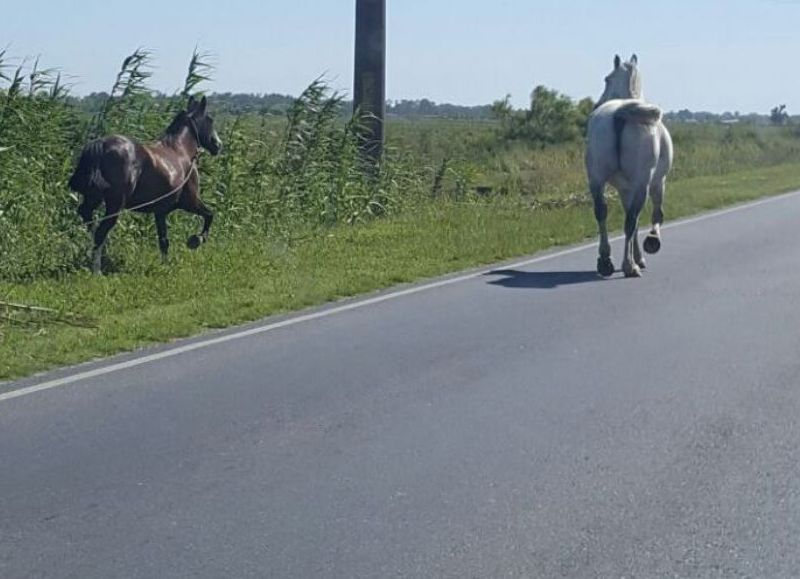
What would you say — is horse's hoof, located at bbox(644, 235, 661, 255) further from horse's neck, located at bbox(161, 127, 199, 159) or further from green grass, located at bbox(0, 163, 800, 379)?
horse's neck, located at bbox(161, 127, 199, 159)

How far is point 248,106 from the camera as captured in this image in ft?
66.1

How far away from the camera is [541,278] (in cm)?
1545

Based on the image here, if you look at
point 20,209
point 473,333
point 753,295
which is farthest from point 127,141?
point 753,295

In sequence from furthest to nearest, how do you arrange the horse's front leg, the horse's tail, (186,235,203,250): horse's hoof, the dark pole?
the dark pole < (186,235,203,250): horse's hoof < the horse's front leg < the horse's tail

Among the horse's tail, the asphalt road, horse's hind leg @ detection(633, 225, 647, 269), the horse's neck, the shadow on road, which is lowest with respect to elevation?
the shadow on road

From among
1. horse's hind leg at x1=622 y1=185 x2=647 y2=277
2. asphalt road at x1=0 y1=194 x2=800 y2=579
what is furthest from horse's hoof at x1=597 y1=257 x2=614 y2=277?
asphalt road at x1=0 y1=194 x2=800 y2=579

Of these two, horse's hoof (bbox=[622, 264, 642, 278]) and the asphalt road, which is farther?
horse's hoof (bbox=[622, 264, 642, 278])

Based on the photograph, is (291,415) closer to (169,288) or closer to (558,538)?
(558,538)

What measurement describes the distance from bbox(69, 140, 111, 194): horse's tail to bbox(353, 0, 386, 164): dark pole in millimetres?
8354

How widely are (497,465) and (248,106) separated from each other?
1296cm

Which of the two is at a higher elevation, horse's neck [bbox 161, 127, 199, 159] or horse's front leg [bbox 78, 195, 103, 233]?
horse's neck [bbox 161, 127, 199, 159]

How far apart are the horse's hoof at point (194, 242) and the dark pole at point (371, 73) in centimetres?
698

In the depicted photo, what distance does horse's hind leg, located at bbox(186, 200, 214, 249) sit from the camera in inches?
635

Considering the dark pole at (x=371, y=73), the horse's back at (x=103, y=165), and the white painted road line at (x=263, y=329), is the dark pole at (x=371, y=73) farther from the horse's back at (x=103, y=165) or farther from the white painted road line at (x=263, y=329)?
the horse's back at (x=103, y=165)
